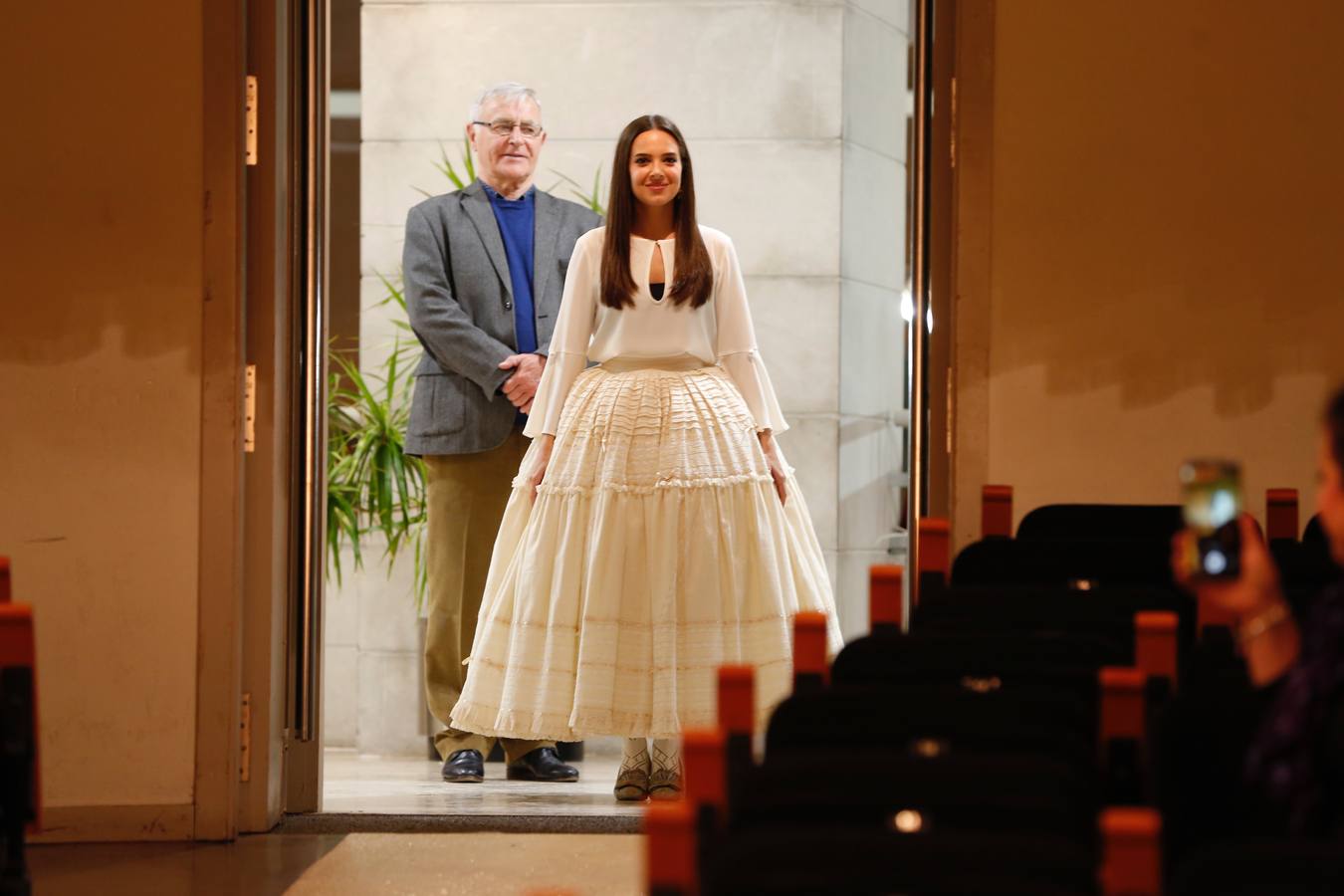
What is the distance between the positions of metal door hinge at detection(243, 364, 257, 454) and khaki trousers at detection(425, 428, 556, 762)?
112cm

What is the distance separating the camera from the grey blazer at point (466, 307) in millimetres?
5414

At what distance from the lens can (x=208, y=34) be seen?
173 inches

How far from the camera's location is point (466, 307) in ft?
18.1

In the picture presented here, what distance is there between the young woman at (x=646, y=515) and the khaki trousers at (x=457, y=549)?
62 cm

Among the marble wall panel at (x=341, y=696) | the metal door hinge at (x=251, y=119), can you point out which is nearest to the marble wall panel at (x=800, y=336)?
the marble wall panel at (x=341, y=696)

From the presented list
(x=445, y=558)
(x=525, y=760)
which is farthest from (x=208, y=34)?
(x=525, y=760)

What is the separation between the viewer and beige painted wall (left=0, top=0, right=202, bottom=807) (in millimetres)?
4387

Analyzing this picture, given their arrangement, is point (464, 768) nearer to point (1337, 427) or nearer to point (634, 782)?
point (634, 782)

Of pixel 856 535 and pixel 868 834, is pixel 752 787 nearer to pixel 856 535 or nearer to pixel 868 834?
pixel 868 834

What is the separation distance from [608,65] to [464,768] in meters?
2.44

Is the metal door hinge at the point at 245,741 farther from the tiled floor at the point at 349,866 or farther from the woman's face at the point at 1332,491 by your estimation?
the woman's face at the point at 1332,491

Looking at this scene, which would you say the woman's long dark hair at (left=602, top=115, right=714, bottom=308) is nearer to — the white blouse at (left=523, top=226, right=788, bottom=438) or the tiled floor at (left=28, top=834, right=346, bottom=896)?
the white blouse at (left=523, top=226, right=788, bottom=438)

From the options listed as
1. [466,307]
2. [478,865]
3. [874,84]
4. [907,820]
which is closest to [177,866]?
[478,865]

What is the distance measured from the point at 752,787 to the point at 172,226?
290 cm
